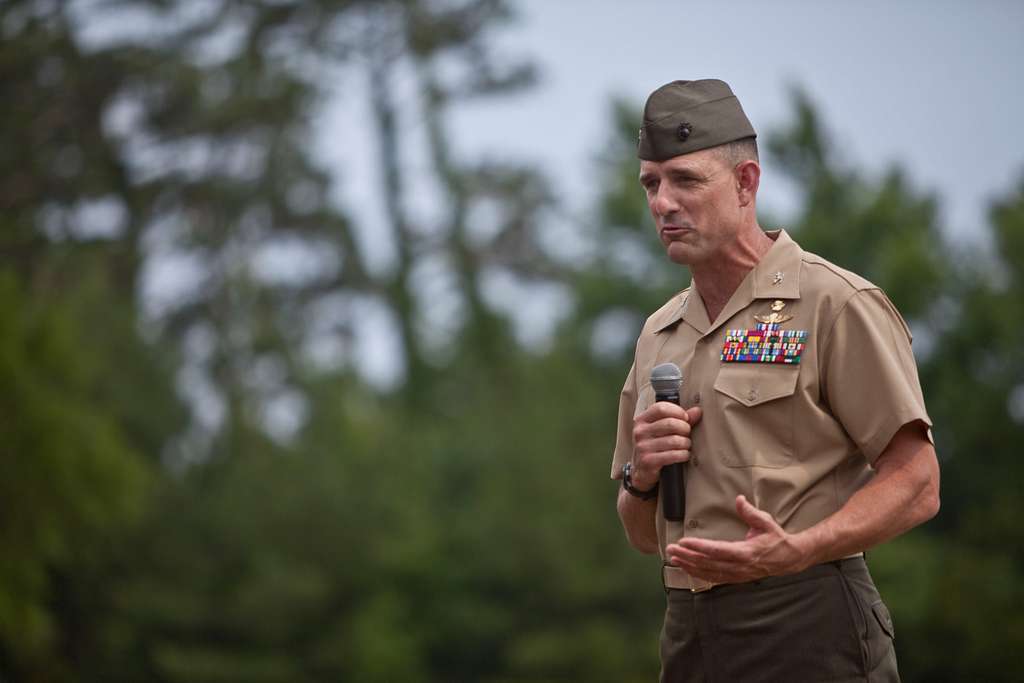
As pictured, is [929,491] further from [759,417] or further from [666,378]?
[666,378]

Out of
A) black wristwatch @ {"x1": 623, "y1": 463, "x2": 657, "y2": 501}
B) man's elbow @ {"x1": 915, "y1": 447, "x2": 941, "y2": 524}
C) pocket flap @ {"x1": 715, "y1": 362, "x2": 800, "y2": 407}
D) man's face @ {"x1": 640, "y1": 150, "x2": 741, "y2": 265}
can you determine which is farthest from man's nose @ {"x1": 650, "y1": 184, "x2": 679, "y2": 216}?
man's elbow @ {"x1": 915, "y1": 447, "x2": 941, "y2": 524}

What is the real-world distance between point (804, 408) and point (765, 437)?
0.36ft

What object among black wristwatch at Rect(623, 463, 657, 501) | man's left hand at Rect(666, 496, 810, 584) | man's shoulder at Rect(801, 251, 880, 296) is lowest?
black wristwatch at Rect(623, 463, 657, 501)

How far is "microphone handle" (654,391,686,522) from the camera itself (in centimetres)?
331

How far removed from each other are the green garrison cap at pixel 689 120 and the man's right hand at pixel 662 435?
601 mm

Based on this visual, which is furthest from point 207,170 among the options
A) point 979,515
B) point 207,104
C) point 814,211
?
point 979,515

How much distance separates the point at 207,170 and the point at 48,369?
241 inches

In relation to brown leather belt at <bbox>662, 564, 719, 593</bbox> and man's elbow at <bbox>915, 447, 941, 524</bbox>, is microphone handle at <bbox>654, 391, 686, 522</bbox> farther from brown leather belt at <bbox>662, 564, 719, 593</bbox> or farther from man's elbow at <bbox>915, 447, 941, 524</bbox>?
man's elbow at <bbox>915, 447, 941, 524</bbox>

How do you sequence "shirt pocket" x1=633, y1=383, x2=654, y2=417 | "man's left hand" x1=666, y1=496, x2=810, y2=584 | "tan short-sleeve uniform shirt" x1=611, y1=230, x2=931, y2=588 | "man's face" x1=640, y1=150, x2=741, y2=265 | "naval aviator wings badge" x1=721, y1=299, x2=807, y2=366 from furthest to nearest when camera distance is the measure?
"shirt pocket" x1=633, y1=383, x2=654, y2=417 → "man's face" x1=640, y1=150, x2=741, y2=265 → "naval aviator wings badge" x1=721, y1=299, x2=807, y2=366 → "tan short-sleeve uniform shirt" x1=611, y1=230, x2=931, y2=588 → "man's left hand" x1=666, y1=496, x2=810, y2=584

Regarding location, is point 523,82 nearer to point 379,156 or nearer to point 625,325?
point 379,156

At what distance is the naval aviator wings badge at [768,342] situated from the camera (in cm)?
325

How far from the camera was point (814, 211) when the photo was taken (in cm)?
2789

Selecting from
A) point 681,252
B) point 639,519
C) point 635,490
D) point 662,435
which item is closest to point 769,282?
point 681,252

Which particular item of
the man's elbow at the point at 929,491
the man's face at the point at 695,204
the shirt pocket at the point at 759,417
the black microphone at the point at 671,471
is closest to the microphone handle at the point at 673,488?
the black microphone at the point at 671,471
